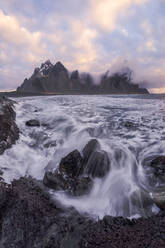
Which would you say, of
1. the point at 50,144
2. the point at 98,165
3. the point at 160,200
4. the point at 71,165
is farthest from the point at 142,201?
the point at 50,144

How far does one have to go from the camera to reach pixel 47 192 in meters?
4.00

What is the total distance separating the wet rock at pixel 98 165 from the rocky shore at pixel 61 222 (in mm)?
295

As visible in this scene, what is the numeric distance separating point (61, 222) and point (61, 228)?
7.5 inches

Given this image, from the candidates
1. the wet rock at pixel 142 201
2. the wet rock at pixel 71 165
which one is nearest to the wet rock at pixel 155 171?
the wet rock at pixel 142 201

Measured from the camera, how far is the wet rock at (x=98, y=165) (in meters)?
4.86

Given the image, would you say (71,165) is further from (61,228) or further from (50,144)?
(50,144)

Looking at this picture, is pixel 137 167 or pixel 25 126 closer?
pixel 137 167

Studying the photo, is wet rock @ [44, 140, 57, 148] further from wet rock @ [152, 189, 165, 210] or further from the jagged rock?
wet rock @ [152, 189, 165, 210]

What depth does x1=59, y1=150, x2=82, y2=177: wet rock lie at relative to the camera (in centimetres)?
457

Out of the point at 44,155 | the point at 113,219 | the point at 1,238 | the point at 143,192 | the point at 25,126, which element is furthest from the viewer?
the point at 25,126

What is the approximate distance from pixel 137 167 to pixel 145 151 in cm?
146

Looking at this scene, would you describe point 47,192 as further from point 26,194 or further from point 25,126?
point 25,126

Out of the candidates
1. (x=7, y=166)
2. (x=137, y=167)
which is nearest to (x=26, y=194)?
(x=7, y=166)

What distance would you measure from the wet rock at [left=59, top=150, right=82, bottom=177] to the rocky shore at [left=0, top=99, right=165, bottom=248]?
31 millimetres
